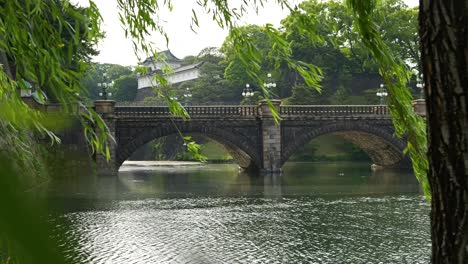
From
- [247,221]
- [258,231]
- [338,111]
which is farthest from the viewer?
[338,111]

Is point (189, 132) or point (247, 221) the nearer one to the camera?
point (247, 221)

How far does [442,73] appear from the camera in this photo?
276 centimetres

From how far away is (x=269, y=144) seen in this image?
3716cm

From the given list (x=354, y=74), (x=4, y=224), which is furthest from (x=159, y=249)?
(x=354, y=74)

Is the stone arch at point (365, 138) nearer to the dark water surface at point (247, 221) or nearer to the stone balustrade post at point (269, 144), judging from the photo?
the stone balustrade post at point (269, 144)

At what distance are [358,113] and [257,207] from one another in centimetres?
2014

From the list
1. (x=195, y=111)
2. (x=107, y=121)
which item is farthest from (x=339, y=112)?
(x=107, y=121)

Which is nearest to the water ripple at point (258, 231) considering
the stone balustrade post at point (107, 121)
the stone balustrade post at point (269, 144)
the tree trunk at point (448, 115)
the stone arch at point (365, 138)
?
the tree trunk at point (448, 115)

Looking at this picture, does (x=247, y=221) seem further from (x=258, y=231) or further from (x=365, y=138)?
(x=365, y=138)

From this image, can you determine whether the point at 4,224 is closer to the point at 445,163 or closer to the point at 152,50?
the point at 445,163

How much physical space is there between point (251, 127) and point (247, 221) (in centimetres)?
1964

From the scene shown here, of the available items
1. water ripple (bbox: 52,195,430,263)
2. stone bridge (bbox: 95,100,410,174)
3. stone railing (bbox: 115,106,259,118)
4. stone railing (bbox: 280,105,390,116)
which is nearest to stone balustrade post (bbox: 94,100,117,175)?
stone bridge (bbox: 95,100,410,174)

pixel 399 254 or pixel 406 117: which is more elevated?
pixel 406 117

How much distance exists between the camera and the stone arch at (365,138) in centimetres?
3801
